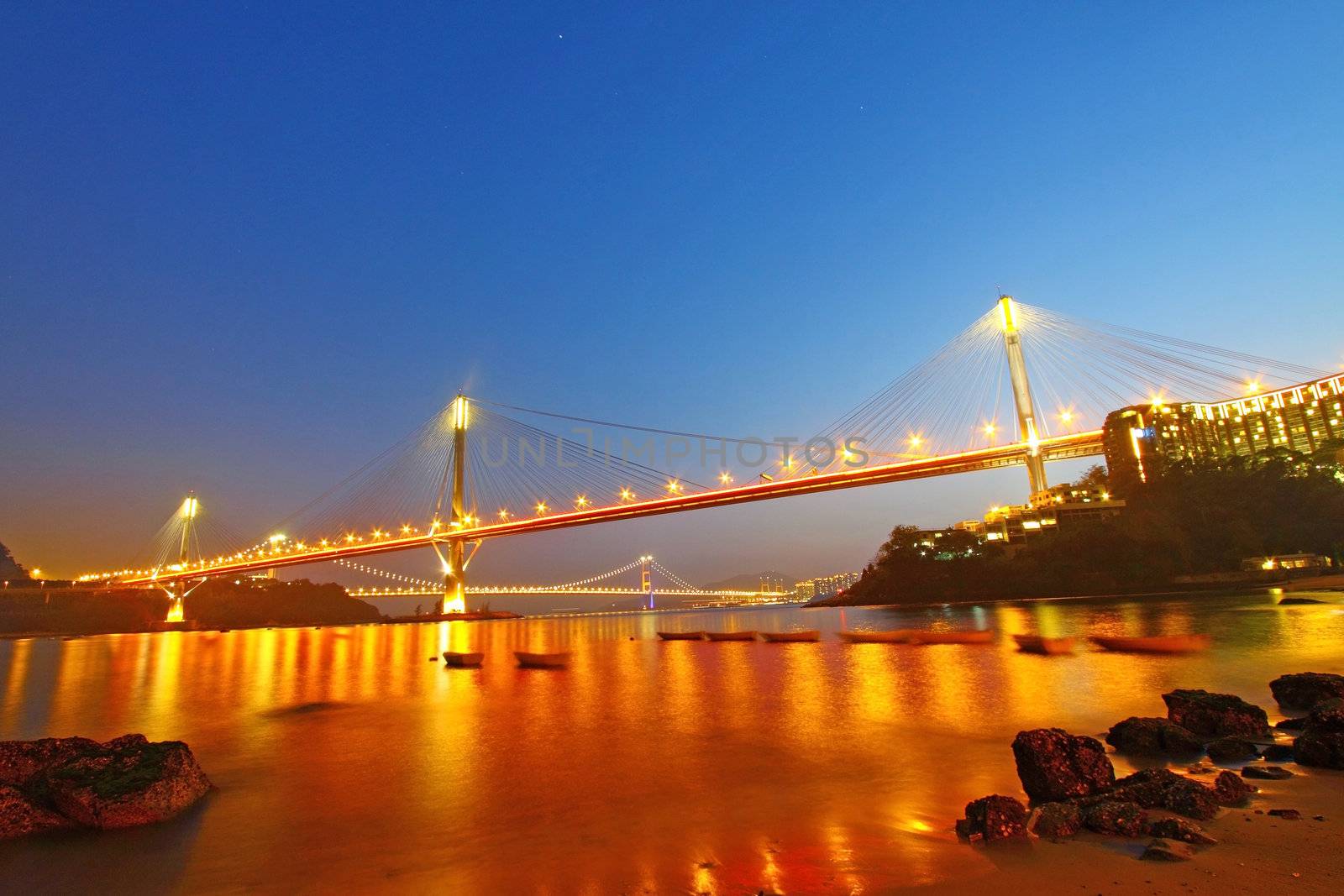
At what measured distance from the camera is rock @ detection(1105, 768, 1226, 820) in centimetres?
468

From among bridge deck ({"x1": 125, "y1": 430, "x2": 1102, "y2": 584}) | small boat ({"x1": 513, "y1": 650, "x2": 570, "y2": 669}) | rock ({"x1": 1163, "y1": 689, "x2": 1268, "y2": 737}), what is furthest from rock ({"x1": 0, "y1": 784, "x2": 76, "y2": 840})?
bridge deck ({"x1": 125, "y1": 430, "x2": 1102, "y2": 584})

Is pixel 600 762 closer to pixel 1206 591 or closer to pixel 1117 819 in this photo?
pixel 1117 819

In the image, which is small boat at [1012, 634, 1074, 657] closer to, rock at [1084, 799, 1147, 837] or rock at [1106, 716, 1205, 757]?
rock at [1106, 716, 1205, 757]

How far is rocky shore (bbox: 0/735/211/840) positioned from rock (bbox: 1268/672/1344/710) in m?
13.3

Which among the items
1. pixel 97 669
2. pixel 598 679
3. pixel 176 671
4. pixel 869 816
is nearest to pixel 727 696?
pixel 598 679

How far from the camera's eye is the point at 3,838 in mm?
5676

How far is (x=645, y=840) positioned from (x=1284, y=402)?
101849 millimetres

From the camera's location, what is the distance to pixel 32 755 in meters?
6.90

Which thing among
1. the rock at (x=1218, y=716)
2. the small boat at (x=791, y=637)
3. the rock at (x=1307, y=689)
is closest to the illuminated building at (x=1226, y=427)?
the small boat at (x=791, y=637)

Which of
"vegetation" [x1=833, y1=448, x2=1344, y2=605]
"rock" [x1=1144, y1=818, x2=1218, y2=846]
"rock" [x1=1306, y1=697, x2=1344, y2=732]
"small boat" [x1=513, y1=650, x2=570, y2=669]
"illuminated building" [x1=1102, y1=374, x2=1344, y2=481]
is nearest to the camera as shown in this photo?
"rock" [x1=1144, y1=818, x2=1218, y2=846]

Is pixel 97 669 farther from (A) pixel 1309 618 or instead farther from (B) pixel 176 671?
(A) pixel 1309 618

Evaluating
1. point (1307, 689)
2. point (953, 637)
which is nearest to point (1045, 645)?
point (953, 637)

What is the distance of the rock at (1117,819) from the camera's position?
14.7 feet

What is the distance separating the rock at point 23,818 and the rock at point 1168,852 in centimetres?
845
